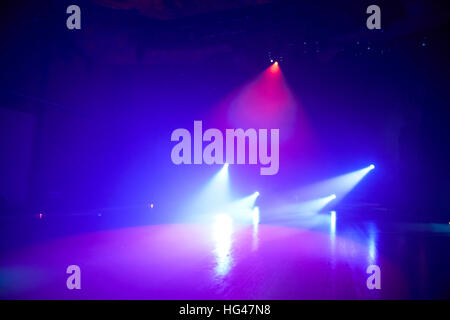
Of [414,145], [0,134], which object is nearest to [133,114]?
[0,134]

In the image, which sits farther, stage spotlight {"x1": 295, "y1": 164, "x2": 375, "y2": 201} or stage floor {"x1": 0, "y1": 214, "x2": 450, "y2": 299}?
stage spotlight {"x1": 295, "y1": 164, "x2": 375, "y2": 201}

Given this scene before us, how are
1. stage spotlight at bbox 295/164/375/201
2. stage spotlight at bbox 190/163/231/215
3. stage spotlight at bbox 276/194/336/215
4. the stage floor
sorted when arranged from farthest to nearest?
stage spotlight at bbox 276/194/336/215 → stage spotlight at bbox 190/163/231/215 → stage spotlight at bbox 295/164/375/201 → the stage floor

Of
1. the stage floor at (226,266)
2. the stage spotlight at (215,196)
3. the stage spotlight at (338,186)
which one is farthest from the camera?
the stage spotlight at (215,196)

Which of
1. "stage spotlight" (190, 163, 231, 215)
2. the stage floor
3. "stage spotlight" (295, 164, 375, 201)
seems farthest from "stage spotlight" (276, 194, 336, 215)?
the stage floor

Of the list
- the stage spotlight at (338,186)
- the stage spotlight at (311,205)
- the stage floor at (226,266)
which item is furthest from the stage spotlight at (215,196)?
the stage floor at (226,266)

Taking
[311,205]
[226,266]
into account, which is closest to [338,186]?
[311,205]

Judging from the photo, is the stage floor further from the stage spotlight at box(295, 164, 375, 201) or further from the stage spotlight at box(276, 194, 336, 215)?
the stage spotlight at box(276, 194, 336, 215)

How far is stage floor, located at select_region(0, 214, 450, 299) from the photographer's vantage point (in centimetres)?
363

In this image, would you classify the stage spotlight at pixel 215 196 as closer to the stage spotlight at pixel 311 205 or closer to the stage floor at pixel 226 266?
the stage spotlight at pixel 311 205

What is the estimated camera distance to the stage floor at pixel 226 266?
363cm

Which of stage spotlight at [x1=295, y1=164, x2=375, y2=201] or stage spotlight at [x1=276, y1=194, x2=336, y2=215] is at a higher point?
stage spotlight at [x1=295, y1=164, x2=375, y2=201]

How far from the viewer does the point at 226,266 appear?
474 cm

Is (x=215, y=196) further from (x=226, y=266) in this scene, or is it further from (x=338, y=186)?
(x=226, y=266)

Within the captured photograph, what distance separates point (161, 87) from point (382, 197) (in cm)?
1114
